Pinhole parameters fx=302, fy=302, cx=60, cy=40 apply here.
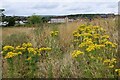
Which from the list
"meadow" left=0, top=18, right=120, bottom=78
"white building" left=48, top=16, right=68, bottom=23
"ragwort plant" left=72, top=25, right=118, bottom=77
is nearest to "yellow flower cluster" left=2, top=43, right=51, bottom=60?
"meadow" left=0, top=18, right=120, bottom=78

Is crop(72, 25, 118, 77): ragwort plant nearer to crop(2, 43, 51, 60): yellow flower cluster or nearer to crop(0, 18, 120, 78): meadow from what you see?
crop(0, 18, 120, 78): meadow

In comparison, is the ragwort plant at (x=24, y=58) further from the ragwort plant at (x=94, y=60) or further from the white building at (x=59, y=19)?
the white building at (x=59, y=19)

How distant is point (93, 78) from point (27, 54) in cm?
108

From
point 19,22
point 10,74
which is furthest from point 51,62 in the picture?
point 19,22

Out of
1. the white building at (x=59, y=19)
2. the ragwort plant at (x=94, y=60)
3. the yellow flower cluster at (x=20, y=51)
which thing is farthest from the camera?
the white building at (x=59, y=19)

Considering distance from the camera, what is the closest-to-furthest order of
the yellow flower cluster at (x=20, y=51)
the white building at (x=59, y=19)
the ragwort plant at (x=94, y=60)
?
1. the ragwort plant at (x=94, y=60)
2. the yellow flower cluster at (x=20, y=51)
3. the white building at (x=59, y=19)

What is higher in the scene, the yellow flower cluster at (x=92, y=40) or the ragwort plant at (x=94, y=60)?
the yellow flower cluster at (x=92, y=40)

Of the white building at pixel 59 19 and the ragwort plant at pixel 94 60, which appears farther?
the white building at pixel 59 19

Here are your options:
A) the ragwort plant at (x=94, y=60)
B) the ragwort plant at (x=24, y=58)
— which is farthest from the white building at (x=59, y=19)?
the ragwort plant at (x=94, y=60)

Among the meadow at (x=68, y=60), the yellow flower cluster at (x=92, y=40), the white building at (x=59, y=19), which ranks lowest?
the meadow at (x=68, y=60)

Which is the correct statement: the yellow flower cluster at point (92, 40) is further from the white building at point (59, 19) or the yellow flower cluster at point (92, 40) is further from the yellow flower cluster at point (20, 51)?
the white building at point (59, 19)

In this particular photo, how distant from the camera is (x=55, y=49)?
551 cm

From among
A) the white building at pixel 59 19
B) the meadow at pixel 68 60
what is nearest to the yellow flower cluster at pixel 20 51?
the meadow at pixel 68 60

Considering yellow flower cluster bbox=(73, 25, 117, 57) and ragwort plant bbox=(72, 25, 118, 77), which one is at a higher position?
yellow flower cluster bbox=(73, 25, 117, 57)
